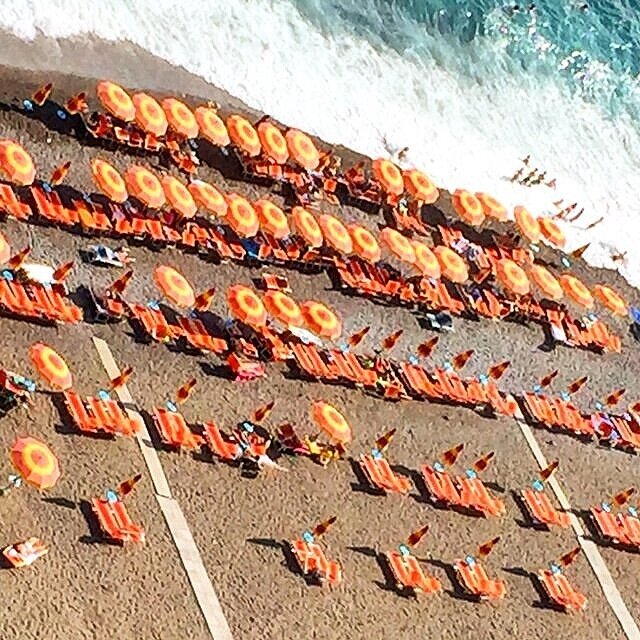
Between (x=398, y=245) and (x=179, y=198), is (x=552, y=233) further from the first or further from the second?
(x=179, y=198)

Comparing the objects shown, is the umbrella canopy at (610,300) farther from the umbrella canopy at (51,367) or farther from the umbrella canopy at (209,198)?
the umbrella canopy at (51,367)

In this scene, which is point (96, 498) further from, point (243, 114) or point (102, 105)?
point (243, 114)

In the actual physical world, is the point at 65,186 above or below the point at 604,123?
below

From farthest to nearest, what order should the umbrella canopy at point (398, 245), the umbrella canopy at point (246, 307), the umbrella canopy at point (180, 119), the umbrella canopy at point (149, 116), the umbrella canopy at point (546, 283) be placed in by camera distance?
the umbrella canopy at point (546, 283), the umbrella canopy at point (398, 245), the umbrella canopy at point (180, 119), the umbrella canopy at point (149, 116), the umbrella canopy at point (246, 307)

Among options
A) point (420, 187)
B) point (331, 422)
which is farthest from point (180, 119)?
point (331, 422)

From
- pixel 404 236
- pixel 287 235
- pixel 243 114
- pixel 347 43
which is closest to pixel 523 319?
pixel 404 236

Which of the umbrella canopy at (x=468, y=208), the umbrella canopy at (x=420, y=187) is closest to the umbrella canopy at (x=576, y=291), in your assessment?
the umbrella canopy at (x=468, y=208)
